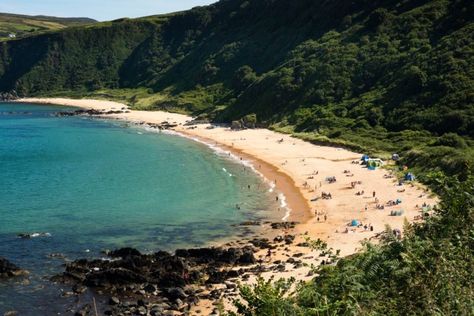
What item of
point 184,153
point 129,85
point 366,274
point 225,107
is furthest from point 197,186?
point 129,85

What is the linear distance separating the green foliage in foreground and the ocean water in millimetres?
19052

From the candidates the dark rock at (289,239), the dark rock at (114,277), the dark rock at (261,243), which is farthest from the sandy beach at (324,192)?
the dark rock at (114,277)

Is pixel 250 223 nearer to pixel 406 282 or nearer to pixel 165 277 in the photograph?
pixel 165 277

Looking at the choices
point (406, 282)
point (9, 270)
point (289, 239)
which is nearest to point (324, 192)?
point (289, 239)

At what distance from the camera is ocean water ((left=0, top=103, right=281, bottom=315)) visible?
37438mm

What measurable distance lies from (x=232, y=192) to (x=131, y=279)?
25.0 metres

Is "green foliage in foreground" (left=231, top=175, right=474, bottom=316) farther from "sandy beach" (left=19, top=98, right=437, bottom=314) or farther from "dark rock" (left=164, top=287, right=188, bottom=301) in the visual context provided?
"dark rock" (left=164, top=287, right=188, bottom=301)

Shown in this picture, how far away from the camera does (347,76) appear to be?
9919cm

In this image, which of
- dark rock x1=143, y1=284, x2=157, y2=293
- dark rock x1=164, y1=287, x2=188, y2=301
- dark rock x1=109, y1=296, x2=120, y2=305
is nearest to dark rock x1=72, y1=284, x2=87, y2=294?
dark rock x1=109, y1=296, x2=120, y2=305

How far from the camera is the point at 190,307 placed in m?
29.4

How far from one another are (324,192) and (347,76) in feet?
167

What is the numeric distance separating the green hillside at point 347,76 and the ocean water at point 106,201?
2119 cm

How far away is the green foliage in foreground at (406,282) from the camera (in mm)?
12469

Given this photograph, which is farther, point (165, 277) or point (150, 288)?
point (165, 277)
